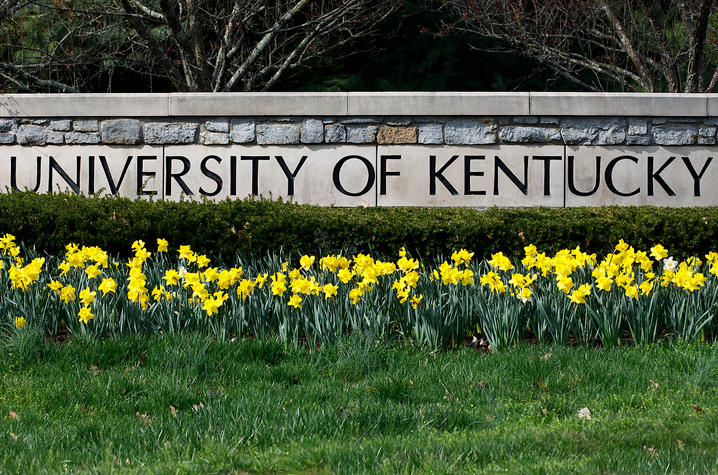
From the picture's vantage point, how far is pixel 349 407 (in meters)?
3.29

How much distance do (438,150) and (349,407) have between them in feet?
15.6

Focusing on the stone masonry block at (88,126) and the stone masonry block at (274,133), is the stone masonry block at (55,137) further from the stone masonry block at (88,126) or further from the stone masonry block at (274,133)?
the stone masonry block at (274,133)

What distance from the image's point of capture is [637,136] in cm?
773

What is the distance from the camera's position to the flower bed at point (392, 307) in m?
4.26

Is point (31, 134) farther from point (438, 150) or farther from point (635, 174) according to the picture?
point (635, 174)

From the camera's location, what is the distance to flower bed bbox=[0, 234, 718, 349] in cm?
426

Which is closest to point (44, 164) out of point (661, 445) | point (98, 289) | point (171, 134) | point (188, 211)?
point (171, 134)

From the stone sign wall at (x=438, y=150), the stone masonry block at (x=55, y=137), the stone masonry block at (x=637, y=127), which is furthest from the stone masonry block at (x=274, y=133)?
the stone masonry block at (x=637, y=127)

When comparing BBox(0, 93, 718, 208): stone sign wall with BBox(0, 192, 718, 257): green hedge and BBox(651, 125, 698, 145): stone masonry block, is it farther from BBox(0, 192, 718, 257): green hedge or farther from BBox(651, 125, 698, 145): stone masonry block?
BBox(0, 192, 718, 257): green hedge

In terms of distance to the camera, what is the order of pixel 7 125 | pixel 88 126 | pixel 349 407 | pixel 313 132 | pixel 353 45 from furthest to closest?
pixel 353 45 → pixel 7 125 → pixel 88 126 → pixel 313 132 → pixel 349 407

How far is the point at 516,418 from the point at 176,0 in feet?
29.8

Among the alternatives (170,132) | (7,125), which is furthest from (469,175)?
(7,125)

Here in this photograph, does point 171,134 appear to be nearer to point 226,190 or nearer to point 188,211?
point 226,190

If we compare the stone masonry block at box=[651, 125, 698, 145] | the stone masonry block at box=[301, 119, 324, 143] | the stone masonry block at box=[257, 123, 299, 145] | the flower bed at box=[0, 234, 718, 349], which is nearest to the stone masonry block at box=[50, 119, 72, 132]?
the stone masonry block at box=[257, 123, 299, 145]
